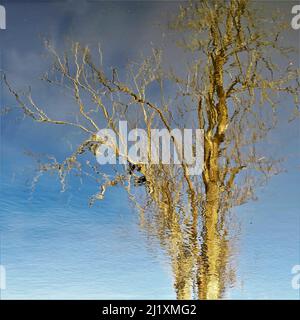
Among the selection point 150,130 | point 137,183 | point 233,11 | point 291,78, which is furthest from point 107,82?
point 291,78

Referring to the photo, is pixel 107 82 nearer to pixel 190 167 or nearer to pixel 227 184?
pixel 190 167

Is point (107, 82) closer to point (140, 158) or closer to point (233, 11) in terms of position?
point (140, 158)

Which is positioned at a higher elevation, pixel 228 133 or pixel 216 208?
pixel 228 133

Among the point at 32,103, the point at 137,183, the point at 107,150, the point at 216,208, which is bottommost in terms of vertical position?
the point at 216,208

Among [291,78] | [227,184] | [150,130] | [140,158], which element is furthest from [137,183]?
[291,78]

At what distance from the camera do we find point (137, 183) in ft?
10.5

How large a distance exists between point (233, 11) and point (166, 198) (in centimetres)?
143

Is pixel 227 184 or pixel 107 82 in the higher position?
pixel 107 82
